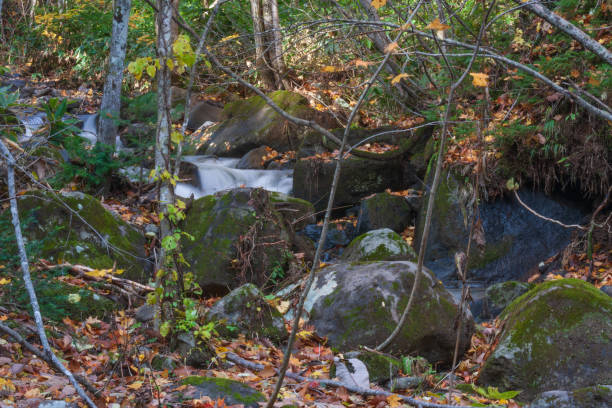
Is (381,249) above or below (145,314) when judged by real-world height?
below

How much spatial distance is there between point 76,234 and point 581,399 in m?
5.24

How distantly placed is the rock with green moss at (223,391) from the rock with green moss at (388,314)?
64.7 inches

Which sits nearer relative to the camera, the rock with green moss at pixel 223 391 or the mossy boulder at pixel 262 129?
the rock with green moss at pixel 223 391

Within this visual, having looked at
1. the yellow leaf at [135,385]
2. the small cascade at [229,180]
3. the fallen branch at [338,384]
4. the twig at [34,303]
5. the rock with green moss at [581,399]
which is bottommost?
the fallen branch at [338,384]

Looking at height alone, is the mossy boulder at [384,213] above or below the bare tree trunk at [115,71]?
below

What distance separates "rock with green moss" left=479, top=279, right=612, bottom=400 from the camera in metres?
3.66

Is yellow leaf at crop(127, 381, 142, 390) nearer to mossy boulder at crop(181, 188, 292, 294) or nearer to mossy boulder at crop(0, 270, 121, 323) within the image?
mossy boulder at crop(0, 270, 121, 323)

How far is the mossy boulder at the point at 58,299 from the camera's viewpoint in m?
3.65

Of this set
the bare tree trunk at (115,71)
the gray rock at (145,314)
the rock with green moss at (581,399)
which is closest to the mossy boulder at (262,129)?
the bare tree trunk at (115,71)

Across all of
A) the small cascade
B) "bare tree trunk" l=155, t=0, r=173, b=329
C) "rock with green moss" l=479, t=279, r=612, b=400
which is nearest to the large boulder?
"rock with green moss" l=479, t=279, r=612, b=400

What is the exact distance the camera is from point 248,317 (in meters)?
4.39

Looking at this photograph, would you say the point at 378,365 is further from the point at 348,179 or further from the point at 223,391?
the point at 348,179

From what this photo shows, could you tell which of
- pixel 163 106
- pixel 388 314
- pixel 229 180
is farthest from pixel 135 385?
pixel 229 180

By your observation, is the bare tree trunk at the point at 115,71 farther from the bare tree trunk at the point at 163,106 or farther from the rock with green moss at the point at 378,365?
the rock with green moss at the point at 378,365
